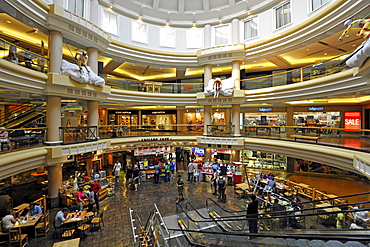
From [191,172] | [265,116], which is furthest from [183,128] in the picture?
[265,116]

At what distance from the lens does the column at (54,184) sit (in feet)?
33.5

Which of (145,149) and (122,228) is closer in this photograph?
(122,228)

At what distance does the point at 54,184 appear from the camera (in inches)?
406

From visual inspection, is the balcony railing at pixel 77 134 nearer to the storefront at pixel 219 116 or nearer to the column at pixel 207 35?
the column at pixel 207 35

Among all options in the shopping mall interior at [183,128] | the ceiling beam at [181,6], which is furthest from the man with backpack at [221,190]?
the ceiling beam at [181,6]

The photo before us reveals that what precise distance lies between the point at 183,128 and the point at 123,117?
9.05 m

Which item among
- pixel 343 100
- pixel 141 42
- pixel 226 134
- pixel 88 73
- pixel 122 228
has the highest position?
pixel 141 42

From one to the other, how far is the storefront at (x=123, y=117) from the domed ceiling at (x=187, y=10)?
10839mm

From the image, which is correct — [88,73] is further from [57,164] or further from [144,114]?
[144,114]

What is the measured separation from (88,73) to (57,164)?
5303mm

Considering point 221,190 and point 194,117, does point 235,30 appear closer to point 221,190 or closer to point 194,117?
point 194,117

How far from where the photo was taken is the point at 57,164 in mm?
10078

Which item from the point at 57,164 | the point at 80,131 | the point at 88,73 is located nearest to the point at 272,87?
the point at 88,73

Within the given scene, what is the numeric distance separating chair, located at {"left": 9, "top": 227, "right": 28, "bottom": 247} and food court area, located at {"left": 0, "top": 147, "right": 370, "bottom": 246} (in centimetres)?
3
